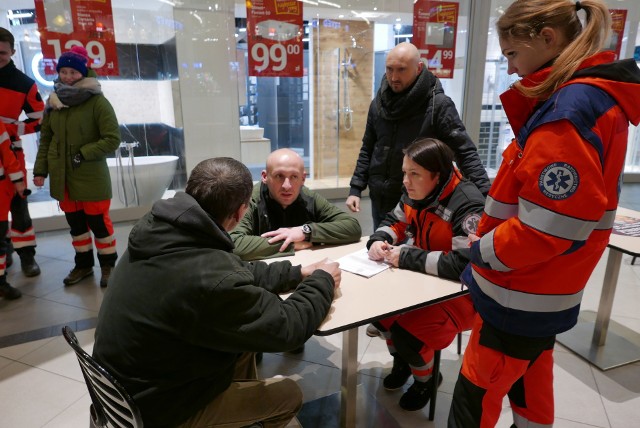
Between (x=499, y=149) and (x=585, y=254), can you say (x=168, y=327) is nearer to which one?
(x=585, y=254)

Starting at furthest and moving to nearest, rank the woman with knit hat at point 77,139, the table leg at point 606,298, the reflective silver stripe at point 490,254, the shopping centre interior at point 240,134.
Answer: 1. the woman with knit hat at point 77,139
2. the table leg at point 606,298
3. the shopping centre interior at point 240,134
4. the reflective silver stripe at point 490,254

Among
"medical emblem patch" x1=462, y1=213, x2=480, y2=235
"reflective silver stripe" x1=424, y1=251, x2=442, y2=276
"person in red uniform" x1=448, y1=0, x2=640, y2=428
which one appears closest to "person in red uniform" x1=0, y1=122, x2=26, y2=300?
"reflective silver stripe" x1=424, y1=251, x2=442, y2=276

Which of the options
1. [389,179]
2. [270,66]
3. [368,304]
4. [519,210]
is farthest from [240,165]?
[270,66]

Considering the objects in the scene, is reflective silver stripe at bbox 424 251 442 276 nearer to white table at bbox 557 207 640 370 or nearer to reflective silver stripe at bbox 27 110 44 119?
white table at bbox 557 207 640 370

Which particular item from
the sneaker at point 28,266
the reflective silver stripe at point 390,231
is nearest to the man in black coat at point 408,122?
the reflective silver stripe at point 390,231

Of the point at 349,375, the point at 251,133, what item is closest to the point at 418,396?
the point at 349,375

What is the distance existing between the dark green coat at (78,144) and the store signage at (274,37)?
6.24 ft

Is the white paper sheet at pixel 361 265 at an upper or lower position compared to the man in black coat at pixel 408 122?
lower

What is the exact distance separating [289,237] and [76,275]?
7.59 ft

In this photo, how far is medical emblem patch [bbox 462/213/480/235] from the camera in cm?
179

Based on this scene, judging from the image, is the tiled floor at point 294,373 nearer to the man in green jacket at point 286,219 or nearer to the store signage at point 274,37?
the man in green jacket at point 286,219

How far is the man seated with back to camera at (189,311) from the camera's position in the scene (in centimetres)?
112

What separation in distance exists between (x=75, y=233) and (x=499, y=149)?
5568 mm

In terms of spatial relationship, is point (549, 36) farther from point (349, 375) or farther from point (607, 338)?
point (607, 338)
